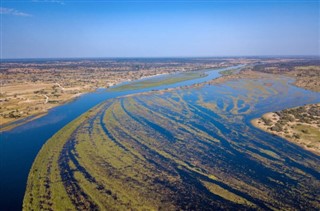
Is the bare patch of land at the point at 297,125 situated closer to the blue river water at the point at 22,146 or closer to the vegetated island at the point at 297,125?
the vegetated island at the point at 297,125

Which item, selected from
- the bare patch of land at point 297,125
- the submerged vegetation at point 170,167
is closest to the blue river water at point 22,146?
the submerged vegetation at point 170,167

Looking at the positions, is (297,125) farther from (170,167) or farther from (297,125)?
(170,167)

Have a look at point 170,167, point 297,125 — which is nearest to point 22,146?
point 170,167

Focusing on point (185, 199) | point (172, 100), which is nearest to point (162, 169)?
point (185, 199)

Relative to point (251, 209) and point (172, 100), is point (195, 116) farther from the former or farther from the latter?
point (251, 209)

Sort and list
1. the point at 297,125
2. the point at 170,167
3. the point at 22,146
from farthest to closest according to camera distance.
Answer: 1. the point at 297,125
2. the point at 22,146
3. the point at 170,167

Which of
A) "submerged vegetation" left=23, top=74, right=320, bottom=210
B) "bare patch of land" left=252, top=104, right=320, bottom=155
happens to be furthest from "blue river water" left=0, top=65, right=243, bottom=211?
"bare patch of land" left=252, top=104, right=320, bottom=155

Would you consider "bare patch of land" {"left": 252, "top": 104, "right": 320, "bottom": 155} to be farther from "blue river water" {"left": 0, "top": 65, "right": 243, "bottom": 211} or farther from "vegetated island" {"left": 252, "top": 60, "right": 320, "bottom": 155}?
"blue river water" {"left": 0, "top": 65, "right": 243, "bottom": 211}
